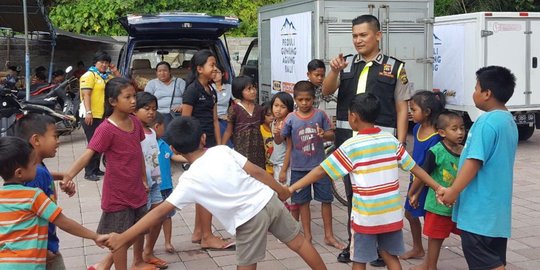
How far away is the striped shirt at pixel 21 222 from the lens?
3.01 m

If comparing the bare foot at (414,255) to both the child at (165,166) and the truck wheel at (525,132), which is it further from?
the truck wheel at (525,132)

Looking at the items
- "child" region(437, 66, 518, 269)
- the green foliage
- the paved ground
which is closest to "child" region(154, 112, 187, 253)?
the paved ground

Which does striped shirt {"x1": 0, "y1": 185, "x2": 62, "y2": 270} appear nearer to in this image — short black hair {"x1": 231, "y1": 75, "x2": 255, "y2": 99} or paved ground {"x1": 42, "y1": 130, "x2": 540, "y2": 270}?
paved ground {"x1": 42, "y1": 130, "x2": 540, "y2": 270}

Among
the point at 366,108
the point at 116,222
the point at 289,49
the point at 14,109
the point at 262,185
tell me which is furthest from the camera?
the point at 14,109

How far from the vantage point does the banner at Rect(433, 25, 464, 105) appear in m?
10.1

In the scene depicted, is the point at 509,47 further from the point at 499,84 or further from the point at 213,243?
the point at 499,84

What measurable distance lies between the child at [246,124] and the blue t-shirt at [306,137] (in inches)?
20.8

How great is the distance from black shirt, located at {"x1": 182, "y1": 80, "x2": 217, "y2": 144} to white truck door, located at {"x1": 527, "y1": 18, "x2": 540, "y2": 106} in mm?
6796

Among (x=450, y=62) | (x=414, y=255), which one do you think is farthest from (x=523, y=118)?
(x=414, y=255)

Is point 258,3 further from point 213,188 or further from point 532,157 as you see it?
point 213,188

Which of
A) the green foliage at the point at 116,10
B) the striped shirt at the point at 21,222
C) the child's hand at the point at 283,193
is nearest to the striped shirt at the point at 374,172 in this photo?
the child's hand at the point at 283,193

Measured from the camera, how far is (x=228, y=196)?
135 inches

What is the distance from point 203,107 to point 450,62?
6.10 metres

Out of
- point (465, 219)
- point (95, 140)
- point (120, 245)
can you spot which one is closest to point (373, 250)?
point (465, 219)
